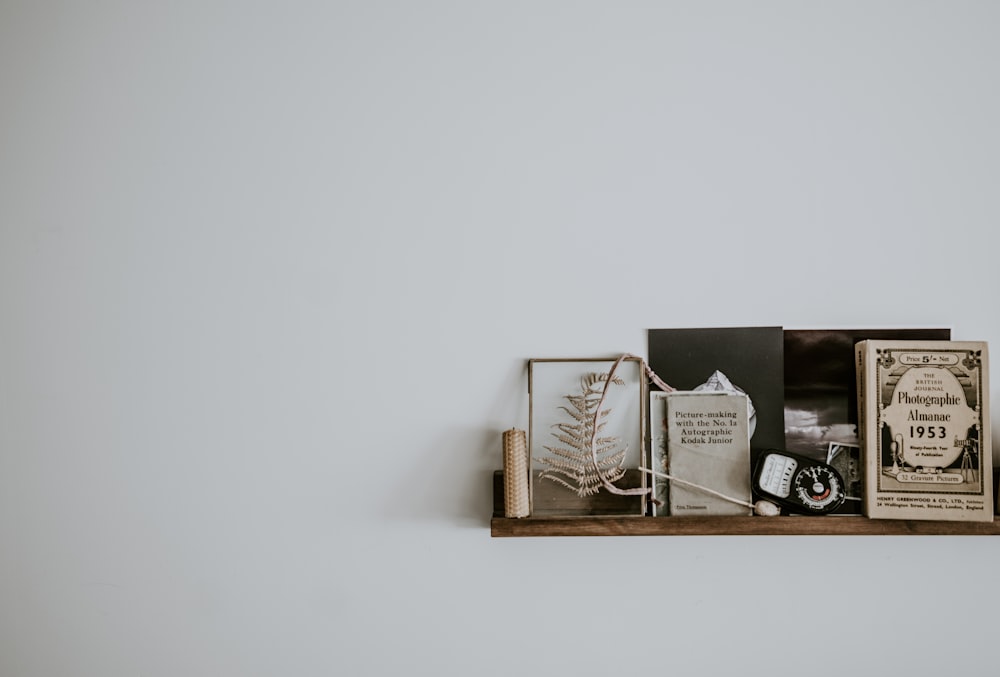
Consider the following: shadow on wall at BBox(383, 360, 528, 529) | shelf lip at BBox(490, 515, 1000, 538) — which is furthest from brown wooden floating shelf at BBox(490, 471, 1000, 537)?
shadow on wall at BBox(383, 360, 528, 529)

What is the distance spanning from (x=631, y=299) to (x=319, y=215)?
26.4 inches

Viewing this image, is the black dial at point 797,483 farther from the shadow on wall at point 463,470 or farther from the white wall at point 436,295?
the shadow on wall at point 463,470

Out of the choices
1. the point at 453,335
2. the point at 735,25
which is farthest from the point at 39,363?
the point at 735,25

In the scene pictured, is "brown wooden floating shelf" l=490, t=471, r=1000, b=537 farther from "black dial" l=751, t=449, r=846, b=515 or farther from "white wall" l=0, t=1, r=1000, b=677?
"white wall" l=0, t=1, r=1000, b=677

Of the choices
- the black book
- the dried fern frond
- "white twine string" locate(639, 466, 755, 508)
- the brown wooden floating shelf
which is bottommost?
the brown wooden floating shelf

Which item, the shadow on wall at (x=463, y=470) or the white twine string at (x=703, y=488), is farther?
the shadow on wall at (x=463, y=470)

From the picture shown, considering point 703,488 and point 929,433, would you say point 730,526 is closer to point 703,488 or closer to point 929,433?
point 703,488

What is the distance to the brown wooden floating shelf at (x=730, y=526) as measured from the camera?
1139mm

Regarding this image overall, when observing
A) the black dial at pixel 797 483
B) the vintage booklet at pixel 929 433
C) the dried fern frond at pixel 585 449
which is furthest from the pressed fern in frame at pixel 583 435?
the vintage booklet at pixel 929 433

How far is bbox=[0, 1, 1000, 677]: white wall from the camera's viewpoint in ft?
4.16

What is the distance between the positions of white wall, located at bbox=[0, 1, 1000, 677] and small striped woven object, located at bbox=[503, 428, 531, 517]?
5.1 inches

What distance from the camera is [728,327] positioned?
126 cm

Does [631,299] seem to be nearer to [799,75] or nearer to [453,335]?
[453,335]

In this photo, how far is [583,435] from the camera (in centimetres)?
122
